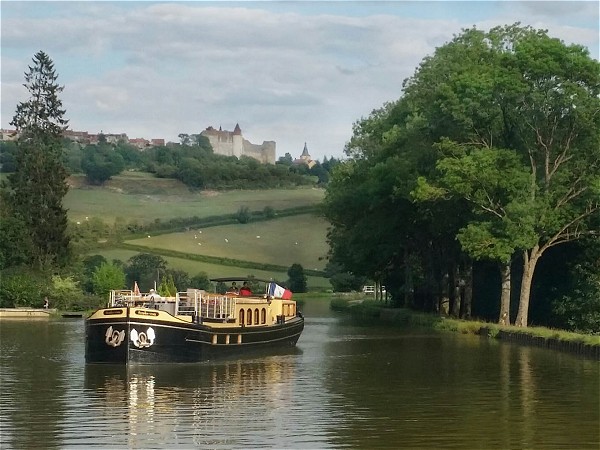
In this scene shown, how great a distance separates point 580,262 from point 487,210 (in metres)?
5.93

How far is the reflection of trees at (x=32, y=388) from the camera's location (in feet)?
85.2

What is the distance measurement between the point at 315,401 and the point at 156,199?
139 meters

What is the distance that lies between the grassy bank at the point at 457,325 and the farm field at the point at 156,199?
6112 cm

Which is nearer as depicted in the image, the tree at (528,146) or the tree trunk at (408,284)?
the tree at (528,146)

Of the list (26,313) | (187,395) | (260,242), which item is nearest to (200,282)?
(260,242)

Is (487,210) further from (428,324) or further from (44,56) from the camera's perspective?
(44,56)

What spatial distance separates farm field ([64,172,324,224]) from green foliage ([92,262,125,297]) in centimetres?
4049

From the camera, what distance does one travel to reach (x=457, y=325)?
6106 centimetres

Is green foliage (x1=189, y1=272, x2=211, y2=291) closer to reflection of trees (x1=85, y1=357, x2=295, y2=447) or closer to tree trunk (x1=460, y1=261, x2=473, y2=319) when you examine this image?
tree trunk (x1=460, y1=261, x2=473, y2=319)

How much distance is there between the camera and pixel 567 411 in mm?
29453

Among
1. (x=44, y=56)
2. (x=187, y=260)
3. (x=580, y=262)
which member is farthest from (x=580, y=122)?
(x=187, y=260)

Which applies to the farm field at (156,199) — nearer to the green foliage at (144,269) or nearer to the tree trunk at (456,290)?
the green foliage at (144,269)

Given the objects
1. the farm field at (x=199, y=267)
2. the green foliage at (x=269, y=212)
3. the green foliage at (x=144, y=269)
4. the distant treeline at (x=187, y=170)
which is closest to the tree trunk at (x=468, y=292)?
the green foliage at (x=144, y=269)

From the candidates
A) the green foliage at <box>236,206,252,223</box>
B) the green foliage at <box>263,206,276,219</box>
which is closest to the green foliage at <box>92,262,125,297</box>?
the green foliage at <box>236,206,252,223</box>
